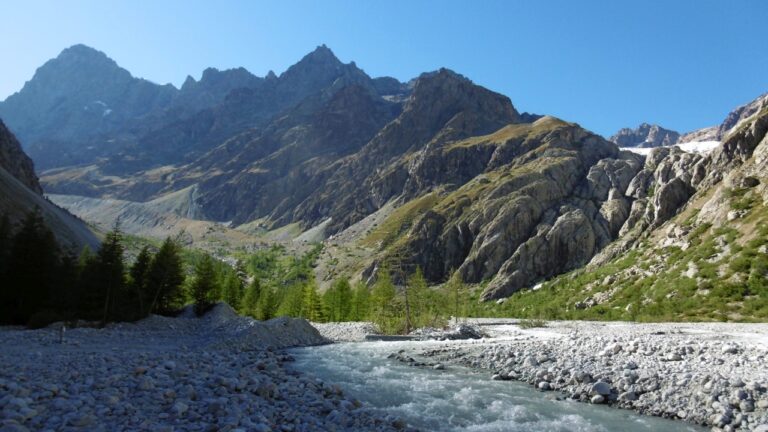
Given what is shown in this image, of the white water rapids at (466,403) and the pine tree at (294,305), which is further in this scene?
the pine tree at (294,305)

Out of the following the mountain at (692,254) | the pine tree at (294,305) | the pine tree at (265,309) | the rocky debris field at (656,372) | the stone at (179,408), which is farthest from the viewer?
the pine tree at (294,305)

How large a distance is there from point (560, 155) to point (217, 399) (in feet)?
601

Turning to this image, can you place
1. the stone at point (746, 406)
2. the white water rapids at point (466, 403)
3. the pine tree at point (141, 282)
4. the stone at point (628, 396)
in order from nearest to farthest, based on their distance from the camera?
the stone at point (746, 406)
the white water rapids at point (466, 403)
the stone at point (628, 396)
the pine tree at point (141, 282)

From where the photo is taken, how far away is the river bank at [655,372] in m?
18.3

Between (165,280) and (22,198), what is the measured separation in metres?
77.6

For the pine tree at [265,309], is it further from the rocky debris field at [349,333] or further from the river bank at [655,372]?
the river bank at [655,372]

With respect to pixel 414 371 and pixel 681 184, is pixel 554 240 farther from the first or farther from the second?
pixel 414 371

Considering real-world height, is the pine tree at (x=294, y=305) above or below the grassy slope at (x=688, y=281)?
below

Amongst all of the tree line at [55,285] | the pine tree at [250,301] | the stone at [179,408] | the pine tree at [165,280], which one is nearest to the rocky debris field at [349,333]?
the pine tree at [165,280]

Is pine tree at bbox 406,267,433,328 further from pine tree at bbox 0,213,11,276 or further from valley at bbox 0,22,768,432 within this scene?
pine tree at bbox 0,213,11,276

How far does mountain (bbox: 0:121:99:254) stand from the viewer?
97375 millimetres

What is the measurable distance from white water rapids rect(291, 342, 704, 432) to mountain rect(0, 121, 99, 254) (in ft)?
194

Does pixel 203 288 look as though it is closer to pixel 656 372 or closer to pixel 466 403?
pixel 466 403

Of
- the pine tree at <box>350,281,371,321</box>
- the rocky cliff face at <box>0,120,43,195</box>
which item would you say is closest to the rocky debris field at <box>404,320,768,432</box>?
the pine tree at <box>350,281,371,321</box>
